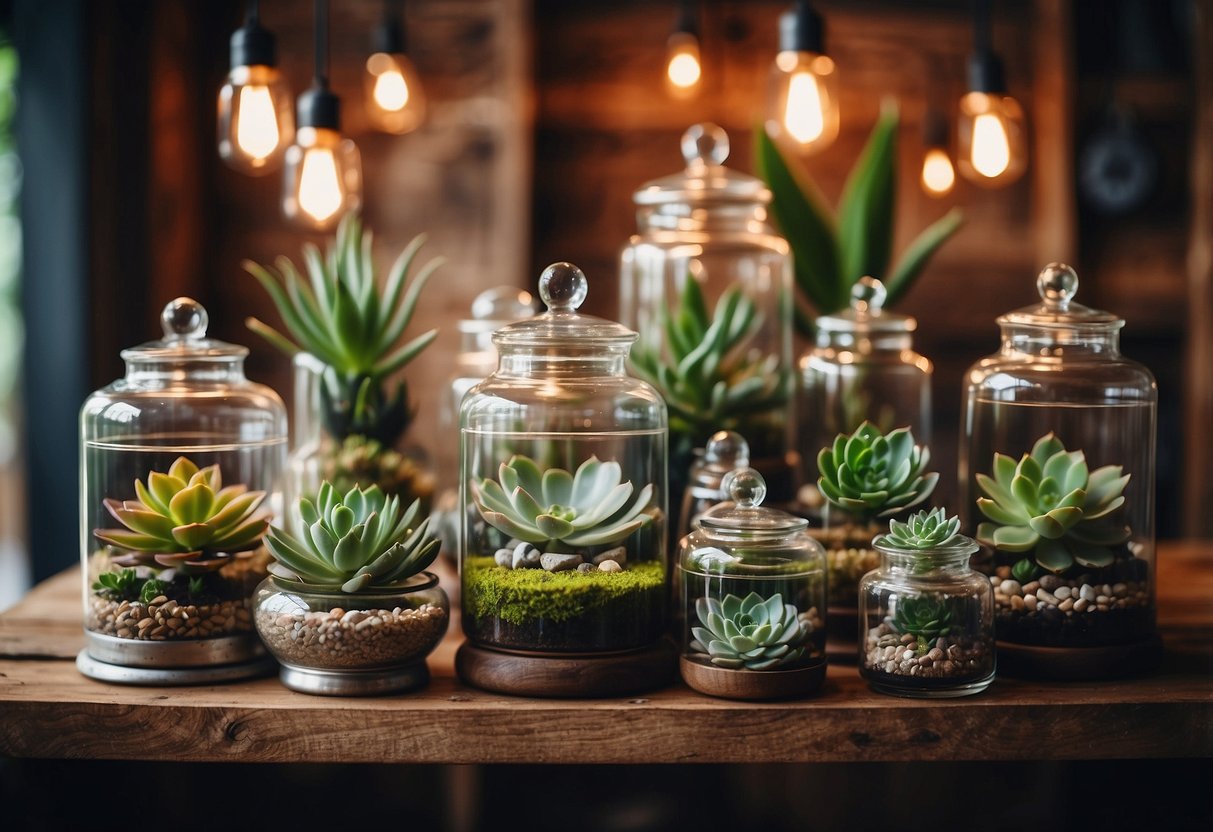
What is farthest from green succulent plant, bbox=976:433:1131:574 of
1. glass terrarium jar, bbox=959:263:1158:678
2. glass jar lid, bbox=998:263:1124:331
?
glass jar lid, bbox=998:263:1124:331

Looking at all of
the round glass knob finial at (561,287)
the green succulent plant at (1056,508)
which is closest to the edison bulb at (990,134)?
the green succulent plant at (1056,508)

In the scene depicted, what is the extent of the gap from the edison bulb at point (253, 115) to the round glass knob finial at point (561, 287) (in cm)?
55

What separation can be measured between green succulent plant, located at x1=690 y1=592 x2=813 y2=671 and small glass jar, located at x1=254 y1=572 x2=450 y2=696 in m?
0.27

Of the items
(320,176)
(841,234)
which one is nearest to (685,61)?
(841,234)

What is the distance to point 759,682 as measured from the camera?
976 mm

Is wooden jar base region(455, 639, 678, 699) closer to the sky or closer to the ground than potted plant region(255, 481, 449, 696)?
closer to the ground

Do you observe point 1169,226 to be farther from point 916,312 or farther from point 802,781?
point 802,781

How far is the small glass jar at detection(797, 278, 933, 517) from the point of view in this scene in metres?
1.26

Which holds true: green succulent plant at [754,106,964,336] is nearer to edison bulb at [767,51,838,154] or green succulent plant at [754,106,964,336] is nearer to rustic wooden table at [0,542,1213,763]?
edison bulb at [767,51,838,154]

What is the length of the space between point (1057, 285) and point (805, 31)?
580 mm

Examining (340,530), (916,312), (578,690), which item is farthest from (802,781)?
(340,530)

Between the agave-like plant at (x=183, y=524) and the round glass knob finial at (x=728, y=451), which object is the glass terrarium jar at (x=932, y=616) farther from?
the agave-like plant at (x=183, y=524)

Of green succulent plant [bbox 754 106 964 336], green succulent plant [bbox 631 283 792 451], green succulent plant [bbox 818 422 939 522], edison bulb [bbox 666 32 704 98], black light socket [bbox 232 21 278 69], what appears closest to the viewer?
green succulent plant [bbox 818 422 939 522]

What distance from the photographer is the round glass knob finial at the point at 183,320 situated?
1.12m
